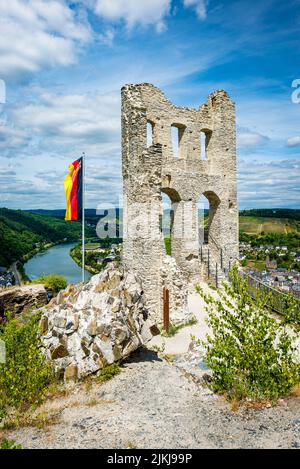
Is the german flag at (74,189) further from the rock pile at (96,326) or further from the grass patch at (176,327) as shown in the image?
the grass patch at (176,327)

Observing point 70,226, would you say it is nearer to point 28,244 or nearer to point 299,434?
point 28,244

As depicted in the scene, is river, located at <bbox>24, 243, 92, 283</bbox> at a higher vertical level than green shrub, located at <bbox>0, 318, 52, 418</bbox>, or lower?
lower

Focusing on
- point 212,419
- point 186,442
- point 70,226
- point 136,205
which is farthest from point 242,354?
point 70,226

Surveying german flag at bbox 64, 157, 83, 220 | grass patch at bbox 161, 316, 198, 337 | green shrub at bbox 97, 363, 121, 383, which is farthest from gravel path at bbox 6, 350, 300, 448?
german flag at bbox 64, 157, 83, 220

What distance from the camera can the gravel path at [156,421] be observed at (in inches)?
198

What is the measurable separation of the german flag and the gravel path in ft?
19.9

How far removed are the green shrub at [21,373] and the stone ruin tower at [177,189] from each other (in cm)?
654

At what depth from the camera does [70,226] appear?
9569 centimetres

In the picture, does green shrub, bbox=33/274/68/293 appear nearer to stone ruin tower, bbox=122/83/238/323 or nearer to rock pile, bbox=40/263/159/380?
stone ruin tower, bbox=122/83/238/323

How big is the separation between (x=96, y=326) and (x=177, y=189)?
10.8 m

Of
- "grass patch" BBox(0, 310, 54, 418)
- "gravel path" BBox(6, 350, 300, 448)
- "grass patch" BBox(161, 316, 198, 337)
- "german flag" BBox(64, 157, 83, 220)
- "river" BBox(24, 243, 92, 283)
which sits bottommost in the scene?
"river" BBox(24, 243, 92, 283)

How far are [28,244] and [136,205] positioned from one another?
59.8 meters

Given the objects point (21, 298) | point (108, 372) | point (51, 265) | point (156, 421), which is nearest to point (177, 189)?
point (21, 298)

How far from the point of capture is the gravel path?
16.5 ft
